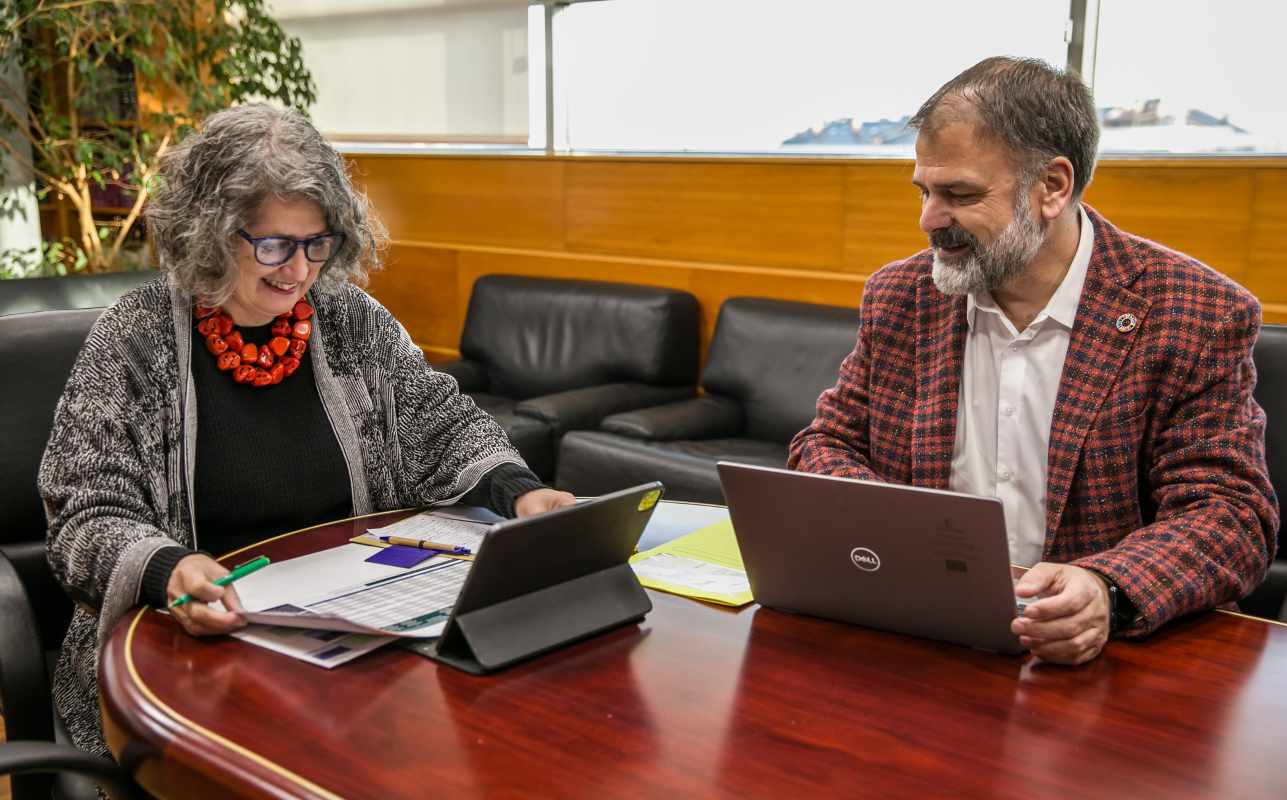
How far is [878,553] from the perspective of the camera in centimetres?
146

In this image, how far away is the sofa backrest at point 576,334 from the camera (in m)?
4.48

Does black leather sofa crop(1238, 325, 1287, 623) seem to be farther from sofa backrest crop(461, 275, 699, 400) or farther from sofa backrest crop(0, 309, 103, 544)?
sofa backrest crop(0, 309, 103, 544)

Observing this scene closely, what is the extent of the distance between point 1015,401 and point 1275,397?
3.65 feet

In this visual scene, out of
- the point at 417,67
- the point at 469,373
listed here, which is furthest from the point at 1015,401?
the point at 417,67

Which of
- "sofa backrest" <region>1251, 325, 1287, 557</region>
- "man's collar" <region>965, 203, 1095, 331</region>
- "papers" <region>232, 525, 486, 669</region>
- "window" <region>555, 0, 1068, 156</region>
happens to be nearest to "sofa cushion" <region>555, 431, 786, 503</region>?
"window" <region>555, 0, 1068, 156</region>

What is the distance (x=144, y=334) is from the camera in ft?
6.28

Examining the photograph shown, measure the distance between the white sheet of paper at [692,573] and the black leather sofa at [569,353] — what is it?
7.40ft

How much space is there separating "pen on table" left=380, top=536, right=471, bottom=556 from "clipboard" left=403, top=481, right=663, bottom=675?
12.2 inches

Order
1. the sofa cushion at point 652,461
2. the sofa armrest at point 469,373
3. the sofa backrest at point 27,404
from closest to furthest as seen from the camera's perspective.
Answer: the sofa backrest at point 27,404 < the sofa cushion at point 652,461 < the sofa armrest at point 469,373

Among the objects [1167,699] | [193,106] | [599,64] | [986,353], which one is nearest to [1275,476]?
[986,353]

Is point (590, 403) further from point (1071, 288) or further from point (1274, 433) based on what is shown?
point (1071, 288)

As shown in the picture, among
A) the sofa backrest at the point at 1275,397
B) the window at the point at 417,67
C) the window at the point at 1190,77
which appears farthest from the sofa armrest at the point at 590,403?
the sofa backrest at the point at 1275,397

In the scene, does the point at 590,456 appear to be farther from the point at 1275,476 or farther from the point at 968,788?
the point at 968,788

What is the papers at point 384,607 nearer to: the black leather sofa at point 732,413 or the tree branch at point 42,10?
the black leather sofa at point 732,413
